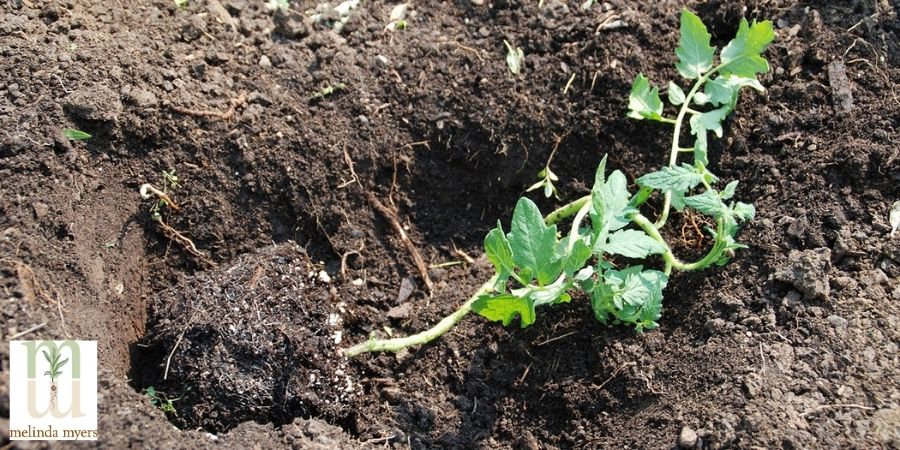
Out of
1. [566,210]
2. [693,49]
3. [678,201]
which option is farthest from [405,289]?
[693,49]

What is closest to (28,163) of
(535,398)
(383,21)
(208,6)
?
(208,6)

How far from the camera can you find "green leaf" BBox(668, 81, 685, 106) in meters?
2.65

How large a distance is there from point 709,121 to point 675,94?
16 cm

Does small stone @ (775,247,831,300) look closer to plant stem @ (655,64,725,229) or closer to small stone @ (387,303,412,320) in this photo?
plant stem @ (655,64,725,229)

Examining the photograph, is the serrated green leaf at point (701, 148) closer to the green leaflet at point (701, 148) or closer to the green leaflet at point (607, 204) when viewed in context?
the green leaflet at point (701, 148)

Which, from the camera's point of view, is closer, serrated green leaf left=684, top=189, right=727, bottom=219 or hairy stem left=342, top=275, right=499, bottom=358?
serrated green leaf left=684, top=189, right=727, bottom=219

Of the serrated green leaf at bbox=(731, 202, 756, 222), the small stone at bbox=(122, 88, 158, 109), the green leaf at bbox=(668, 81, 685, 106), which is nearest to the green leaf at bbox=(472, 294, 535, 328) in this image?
the serrated green leaf at bbox=(731, 202, 756, 222)

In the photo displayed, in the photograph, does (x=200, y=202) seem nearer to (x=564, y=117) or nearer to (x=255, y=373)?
(x=255, y=373)

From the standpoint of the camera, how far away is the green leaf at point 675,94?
8.70ft

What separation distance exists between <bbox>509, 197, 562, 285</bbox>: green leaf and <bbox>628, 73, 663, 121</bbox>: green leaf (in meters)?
0.74

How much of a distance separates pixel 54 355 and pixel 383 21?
68.0 inches

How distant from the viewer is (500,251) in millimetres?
2164

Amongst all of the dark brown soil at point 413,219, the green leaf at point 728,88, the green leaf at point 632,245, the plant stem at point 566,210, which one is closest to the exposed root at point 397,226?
the dark brown soil at point 413,219

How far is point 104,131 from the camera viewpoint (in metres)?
2.56
